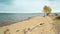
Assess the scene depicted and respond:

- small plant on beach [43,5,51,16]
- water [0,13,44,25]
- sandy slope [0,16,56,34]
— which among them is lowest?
sandy slope [0,16,56,34]

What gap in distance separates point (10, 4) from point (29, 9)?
0.70ft

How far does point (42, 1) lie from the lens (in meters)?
1.60

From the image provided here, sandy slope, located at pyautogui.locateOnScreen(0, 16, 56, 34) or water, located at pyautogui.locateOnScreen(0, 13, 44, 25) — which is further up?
water, located at pyautogui.locateOnScreen(0, 13, 44, 25)

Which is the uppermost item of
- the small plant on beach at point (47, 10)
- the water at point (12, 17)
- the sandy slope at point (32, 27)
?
the small plant on beach at point (47, 10)

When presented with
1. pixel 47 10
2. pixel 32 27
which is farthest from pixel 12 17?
pixel 47 10

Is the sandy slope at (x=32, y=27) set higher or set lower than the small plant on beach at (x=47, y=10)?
lower

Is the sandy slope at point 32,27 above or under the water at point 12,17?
under

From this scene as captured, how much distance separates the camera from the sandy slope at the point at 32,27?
131cm

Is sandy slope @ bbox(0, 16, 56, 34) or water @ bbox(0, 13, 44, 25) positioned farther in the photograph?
water @ bbox(0, 13, 44, 25)

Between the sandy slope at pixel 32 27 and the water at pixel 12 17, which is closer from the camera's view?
the sandy slope at pixel 32 27

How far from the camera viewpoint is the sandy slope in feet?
4.28

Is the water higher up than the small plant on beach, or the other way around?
the small plant on beach

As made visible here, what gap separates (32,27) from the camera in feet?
4.41

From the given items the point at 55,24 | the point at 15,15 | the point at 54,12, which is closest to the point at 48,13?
the point at 54,12
